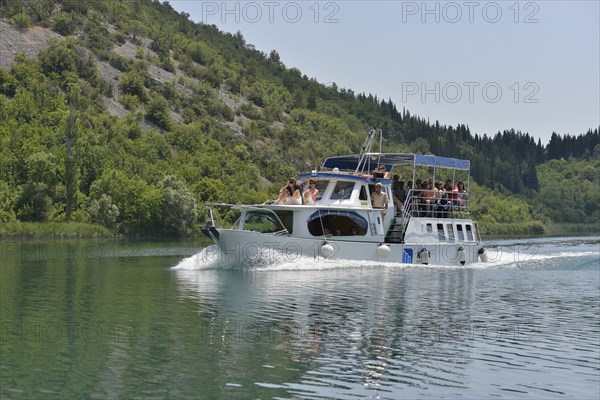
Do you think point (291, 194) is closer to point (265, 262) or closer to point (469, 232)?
point (265, 262)

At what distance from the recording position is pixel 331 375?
2053 centimetres

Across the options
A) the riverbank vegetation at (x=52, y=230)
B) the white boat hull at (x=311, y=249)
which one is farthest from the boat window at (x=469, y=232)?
the riverbank vegetation at (x=52, y=230)

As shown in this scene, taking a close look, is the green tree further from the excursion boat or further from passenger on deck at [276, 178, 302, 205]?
passenger on deck at [276, 178, 302, 205]

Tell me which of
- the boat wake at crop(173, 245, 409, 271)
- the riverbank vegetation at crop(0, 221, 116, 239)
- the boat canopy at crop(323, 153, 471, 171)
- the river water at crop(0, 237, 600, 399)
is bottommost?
the river water at crop(0, 237, 600, 399)

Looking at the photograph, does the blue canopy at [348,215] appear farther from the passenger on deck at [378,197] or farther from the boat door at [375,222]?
the passenger on deck at [378,197]

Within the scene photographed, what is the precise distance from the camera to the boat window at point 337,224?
4472 cm

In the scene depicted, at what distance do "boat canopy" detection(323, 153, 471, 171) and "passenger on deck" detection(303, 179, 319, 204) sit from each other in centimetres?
511

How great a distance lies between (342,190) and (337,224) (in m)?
1.81

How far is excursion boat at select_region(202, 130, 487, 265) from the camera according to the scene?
141ft

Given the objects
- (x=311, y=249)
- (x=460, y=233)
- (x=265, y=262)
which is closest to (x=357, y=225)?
(x=311, y=249)

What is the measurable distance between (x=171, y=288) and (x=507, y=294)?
13.5m

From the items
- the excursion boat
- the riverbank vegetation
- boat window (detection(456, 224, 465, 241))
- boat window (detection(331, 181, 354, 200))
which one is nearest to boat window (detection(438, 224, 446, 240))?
the excursion boat

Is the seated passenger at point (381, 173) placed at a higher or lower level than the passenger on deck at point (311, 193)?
higher

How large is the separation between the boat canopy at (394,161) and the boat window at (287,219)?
284 inches
